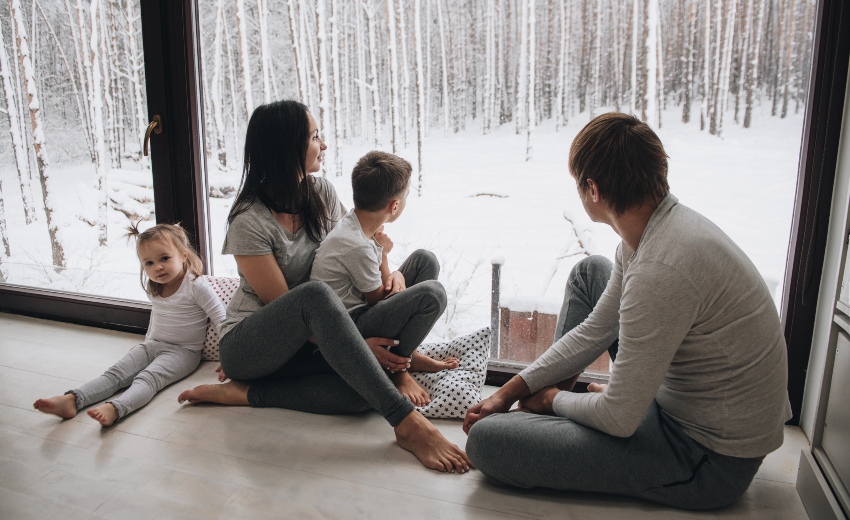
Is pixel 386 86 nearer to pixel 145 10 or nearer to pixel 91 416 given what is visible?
pixel 145 10

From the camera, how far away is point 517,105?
1.97 meters

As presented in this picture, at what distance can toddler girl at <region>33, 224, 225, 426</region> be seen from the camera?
190cm

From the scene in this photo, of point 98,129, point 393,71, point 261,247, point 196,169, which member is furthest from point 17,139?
point 393,71

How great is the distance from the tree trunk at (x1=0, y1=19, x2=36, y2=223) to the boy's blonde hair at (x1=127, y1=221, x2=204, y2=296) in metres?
0.97

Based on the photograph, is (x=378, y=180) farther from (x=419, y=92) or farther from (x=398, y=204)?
(x=419, y=92)

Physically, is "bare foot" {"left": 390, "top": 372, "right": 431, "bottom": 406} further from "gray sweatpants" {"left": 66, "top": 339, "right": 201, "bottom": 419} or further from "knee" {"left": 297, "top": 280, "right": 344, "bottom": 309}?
"gray sweatpants" {"left": 66, "top": 339, "right": 201, "bottom": 419}

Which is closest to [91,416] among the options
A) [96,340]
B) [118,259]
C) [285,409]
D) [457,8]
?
[285,409]

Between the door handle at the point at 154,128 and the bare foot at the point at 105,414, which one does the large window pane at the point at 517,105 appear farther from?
the bare foot at the point at 105,414

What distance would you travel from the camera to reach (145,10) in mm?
2227

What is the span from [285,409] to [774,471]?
4.61ft

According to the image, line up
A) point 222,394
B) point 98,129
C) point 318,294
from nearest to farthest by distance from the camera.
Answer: point 318,294
point 222,394
point 98,129

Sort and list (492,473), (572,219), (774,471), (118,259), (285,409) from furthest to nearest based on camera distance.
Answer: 1. (118,259)
2. (572,219)
3. (285,409)
4. (774,471)
5. (492,473)

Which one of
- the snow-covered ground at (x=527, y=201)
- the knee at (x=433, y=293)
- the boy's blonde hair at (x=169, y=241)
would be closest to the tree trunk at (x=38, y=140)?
the snow-covered ground at (x=527, y=201)

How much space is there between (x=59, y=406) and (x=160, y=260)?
571mm
